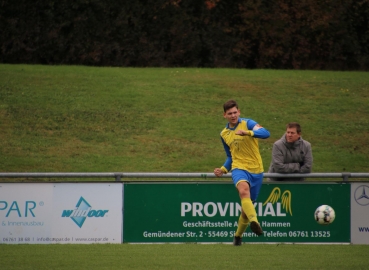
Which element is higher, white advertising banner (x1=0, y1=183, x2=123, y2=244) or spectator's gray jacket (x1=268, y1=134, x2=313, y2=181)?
spectator's gray jacket (x1=268, y1=134, x2=313, y2=181)

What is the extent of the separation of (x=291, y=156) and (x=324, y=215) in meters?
1.27

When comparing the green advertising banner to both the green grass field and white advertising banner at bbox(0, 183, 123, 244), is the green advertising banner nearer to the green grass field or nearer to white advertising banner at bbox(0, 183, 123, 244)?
white advertising banner at bbox(0, 183, 123, 244)

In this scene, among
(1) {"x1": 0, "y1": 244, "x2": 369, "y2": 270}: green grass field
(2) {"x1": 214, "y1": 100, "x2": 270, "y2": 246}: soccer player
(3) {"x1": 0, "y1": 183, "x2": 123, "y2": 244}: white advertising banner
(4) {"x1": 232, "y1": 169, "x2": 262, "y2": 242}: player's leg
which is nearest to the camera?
(1) {"x1": 0, "y1": 244, "x2": 369, "y2": 270}: green grass field

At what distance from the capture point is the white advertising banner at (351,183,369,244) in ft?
37.8

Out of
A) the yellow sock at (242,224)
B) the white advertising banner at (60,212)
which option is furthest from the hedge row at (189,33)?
the yellow sock at (242,224)

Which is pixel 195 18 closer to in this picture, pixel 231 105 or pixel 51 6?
pixel 51 6

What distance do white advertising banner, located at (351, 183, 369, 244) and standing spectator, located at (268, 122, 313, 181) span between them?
2.93 feet

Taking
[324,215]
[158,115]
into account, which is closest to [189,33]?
[158,115]

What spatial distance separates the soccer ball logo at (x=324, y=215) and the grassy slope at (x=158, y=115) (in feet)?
19.9

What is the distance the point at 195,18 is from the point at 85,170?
1278cm

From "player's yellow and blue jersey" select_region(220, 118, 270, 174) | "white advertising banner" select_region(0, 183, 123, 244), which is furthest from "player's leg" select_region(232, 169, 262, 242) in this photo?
"white advertising banner" select_region(0, 183, 123, 244)

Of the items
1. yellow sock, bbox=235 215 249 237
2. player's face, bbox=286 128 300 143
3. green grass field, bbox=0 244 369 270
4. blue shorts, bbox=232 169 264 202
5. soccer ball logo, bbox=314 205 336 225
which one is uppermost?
player's face, bbox=286 128 300 143

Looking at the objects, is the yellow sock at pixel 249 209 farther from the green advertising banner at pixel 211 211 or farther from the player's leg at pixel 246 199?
the green advertising banner at pixel 211 211

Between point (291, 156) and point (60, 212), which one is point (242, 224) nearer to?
point (291, 156)
